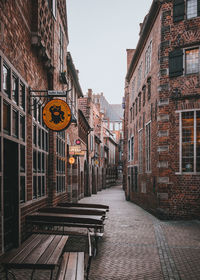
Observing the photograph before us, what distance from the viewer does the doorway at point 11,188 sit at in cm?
654

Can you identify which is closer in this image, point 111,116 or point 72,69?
point 72,69

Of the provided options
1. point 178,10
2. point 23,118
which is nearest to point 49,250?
point 23,118

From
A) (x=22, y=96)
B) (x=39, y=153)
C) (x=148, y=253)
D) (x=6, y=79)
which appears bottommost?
(x=148, y=253)

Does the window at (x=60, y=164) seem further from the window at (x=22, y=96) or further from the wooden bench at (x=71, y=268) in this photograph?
the wooden bench at (x=71, y=268)

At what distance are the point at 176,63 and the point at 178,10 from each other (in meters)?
2.23

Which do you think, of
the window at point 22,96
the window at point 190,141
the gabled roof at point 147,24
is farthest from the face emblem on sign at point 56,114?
the gabled roof at point 147,24

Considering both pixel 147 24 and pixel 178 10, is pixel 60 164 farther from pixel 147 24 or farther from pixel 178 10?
pixel 147 24

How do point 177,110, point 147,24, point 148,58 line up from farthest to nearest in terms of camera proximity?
point 148,58 < point 147,24 < point 177,110

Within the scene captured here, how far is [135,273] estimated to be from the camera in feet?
18.8

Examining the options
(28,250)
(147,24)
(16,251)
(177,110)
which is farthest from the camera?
(147,24)

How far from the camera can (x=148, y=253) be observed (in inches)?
282

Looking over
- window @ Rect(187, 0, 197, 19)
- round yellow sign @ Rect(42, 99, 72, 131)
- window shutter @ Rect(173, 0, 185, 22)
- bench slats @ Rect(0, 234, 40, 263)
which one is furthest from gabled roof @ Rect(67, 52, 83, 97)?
bench slats @ Rect(0, 234, 40, 263)

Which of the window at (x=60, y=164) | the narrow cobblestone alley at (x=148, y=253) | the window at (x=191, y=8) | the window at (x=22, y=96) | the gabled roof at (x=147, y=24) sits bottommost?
the narrow cobblestone alley at (x=148, y=253)

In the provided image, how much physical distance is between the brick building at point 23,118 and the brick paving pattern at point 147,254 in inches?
61.5
